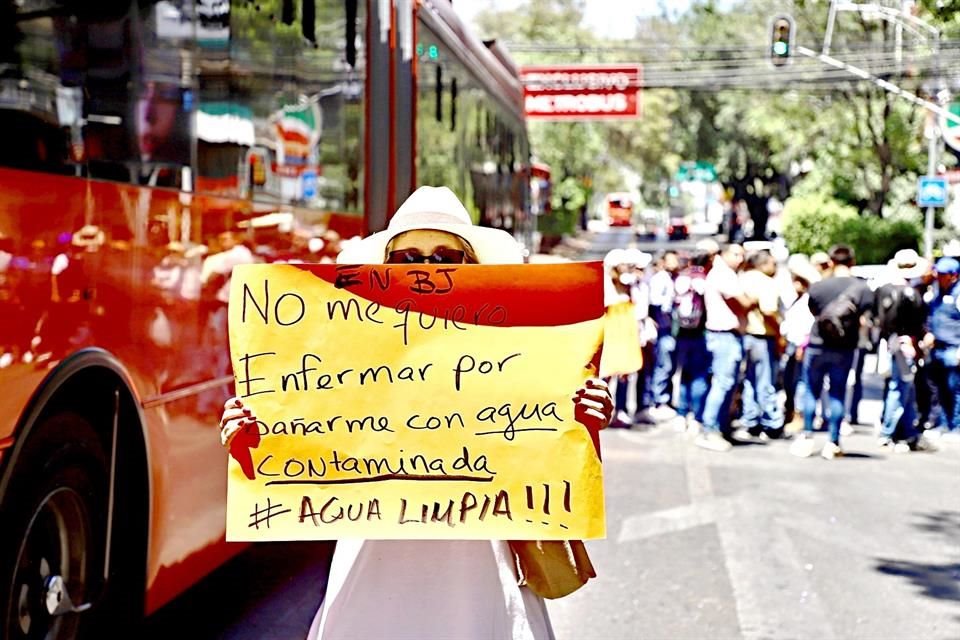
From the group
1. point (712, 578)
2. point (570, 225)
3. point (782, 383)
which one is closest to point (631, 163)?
point (570, 225)

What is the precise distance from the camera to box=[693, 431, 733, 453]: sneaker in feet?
37.9

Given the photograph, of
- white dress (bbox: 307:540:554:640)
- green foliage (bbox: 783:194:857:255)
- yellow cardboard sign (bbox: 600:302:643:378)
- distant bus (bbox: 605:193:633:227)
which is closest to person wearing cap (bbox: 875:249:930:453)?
yellow cardboard sign (bbox: 600:302:643:378)

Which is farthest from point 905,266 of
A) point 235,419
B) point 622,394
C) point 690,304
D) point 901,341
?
point 235,419

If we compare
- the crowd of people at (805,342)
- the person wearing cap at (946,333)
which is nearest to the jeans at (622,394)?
the crowd of people at (805,342)

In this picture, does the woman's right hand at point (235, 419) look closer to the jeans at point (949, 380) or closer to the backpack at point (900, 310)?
the backpack at point (900, 310)

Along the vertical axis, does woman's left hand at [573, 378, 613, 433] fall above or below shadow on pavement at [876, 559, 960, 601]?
above

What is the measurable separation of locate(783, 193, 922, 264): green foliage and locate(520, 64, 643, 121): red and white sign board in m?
6.24

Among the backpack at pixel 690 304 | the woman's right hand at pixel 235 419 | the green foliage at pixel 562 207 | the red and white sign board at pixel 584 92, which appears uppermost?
the red and white sign board at pixel 584 92

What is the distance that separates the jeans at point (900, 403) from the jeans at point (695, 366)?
162cm

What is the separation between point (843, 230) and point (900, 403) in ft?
96.0

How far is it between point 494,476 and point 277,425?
493mm

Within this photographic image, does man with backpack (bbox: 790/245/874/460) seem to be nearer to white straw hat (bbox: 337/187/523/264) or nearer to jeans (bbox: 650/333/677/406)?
jeans (bbox: 650/333/677/406)

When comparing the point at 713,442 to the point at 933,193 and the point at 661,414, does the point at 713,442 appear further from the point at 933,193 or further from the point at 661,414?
the point at 933,193

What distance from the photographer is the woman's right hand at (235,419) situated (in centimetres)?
289
